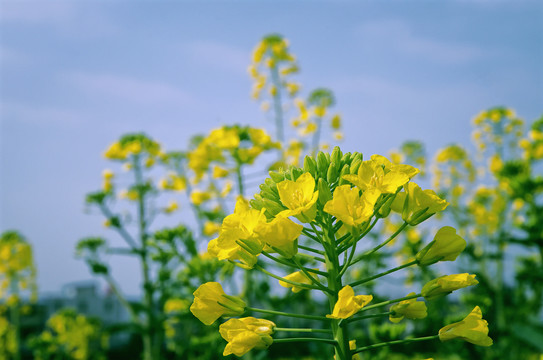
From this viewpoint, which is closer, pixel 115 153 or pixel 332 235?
pixel 332 235

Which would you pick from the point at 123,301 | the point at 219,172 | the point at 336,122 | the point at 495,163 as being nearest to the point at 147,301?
the point at 123,301

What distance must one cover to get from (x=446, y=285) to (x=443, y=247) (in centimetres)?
11

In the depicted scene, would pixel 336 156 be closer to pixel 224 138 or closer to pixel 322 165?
pixel 322 165

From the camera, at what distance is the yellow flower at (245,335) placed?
114 centimetres

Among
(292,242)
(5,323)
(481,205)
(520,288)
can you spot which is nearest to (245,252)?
(292,242)

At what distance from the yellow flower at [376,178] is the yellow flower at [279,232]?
21 centimetres

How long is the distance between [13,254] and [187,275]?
20.2ft

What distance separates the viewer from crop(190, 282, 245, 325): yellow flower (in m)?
1.22

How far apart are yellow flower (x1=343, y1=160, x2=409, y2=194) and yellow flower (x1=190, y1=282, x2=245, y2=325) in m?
0.50

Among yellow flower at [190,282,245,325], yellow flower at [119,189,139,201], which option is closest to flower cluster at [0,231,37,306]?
yellow flower at [119,189,139,201]

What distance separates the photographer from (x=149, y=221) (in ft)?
17.2

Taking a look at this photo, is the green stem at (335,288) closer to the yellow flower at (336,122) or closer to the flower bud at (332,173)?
the flower bud at (332,173)

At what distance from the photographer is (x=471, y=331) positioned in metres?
1.15

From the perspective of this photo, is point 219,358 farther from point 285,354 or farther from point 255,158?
point 285,354
